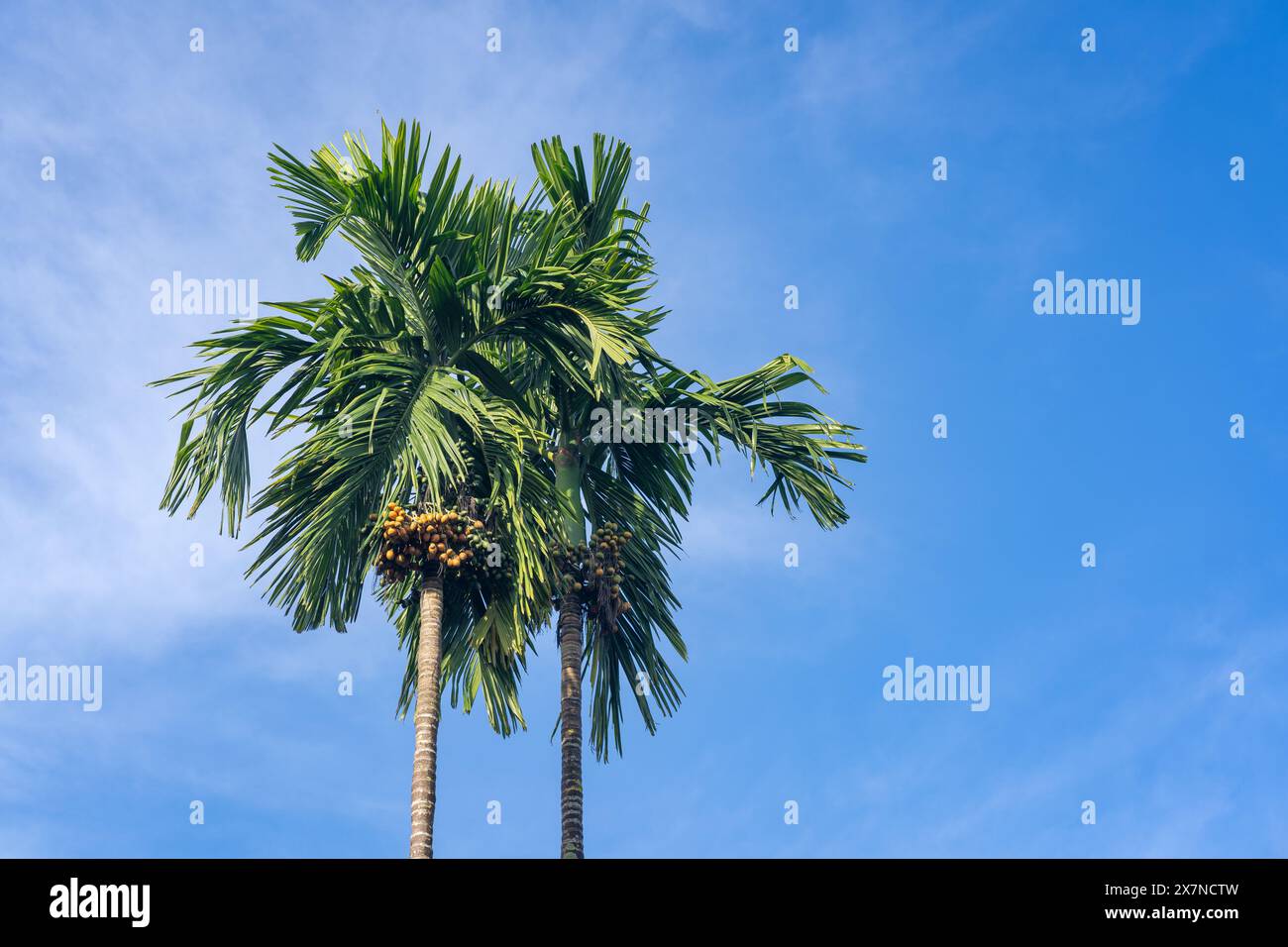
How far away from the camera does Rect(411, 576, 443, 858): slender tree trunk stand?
1416 cm

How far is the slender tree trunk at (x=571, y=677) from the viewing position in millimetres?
16422

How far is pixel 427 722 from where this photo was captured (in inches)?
586

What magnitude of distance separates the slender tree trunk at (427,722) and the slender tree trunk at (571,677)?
79.0 inches

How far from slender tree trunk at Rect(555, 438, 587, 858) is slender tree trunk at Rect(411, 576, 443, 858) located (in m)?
2.01

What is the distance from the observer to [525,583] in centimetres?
1578

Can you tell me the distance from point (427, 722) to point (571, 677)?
2.83 m
